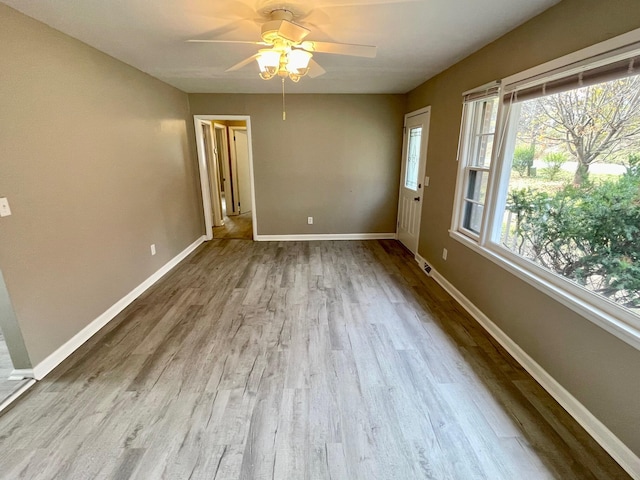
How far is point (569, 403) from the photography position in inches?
69.4

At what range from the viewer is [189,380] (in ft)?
6.60

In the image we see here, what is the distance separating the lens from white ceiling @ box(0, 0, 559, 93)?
73.2 inches

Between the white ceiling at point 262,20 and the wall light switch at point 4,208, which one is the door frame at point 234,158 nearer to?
the white ceiling at point 262,20

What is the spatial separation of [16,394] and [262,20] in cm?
289

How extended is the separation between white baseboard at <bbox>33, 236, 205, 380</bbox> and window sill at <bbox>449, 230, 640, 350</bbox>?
3.40 meters

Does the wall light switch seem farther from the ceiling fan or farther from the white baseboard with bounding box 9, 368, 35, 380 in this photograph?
the ceiling fan

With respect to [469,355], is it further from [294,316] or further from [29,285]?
[29,285]

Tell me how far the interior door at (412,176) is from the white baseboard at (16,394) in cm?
411

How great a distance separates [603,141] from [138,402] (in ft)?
10.1

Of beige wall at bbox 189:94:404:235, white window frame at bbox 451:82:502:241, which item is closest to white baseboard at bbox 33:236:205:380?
beige wall at bbox 189:94:404:235

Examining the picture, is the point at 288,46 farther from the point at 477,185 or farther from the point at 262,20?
the point at 477,185

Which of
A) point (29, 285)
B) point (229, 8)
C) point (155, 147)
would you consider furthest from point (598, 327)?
point (155, 147)

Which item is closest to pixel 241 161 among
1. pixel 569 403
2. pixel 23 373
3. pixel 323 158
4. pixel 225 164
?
pixel 225 164

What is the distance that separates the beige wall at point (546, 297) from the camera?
4.83ft
